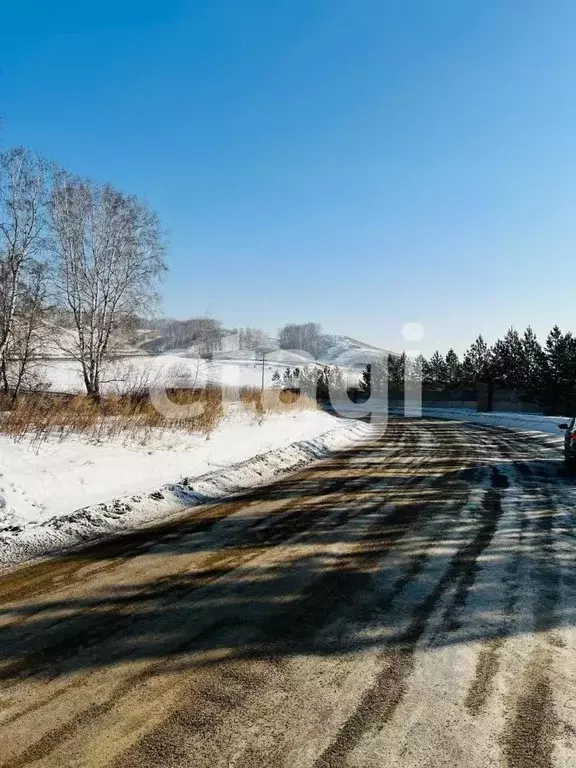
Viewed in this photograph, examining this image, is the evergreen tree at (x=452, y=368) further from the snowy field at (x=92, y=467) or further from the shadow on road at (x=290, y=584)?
the shadow on road at (x=290, y=584)

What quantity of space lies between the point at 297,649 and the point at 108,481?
17.4 ft

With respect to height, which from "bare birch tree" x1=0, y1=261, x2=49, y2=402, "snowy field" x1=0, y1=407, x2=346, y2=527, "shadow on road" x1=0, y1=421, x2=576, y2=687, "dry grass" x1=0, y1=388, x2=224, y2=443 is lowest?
"shadow on road" x1=0, y1=421, x2=576, y2=687

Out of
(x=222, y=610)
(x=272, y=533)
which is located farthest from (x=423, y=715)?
(x=272, y=533)

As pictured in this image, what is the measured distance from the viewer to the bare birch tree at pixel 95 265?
20891 millimetres

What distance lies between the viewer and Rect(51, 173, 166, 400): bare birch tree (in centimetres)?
2089

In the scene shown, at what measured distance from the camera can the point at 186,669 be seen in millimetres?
2760

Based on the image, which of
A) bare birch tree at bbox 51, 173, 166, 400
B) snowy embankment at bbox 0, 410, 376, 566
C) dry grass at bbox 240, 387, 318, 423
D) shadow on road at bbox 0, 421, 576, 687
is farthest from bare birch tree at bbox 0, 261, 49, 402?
shadow on road at bbox 0, 421, 576, 687

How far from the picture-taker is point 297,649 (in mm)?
2977

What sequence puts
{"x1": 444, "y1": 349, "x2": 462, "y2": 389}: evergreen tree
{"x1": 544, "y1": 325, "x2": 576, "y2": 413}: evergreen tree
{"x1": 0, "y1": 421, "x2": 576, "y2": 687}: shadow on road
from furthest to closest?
1. {"x1": 444, "y1": 349, "x2": 462, "y2": 389}: evergreen tree
2. {"x1": 544, "y1": 325, "x2": 576, "y2": 413}: evergreen tree
3. {"x1": 0, "y1": 421, "x2": 576, "y2": 687}: shadow on road

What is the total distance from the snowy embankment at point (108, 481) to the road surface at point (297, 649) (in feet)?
2.31

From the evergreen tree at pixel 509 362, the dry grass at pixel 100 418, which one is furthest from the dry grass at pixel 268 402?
the evergreen tree at pixel 509 362

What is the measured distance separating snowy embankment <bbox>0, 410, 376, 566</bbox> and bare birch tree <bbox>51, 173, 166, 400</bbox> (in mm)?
11566

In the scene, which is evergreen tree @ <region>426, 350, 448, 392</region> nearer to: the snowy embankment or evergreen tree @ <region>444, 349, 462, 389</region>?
evergreen tree @ <region>444, 349, 462, 389</region>

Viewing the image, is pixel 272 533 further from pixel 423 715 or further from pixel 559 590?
pixel 423 715
